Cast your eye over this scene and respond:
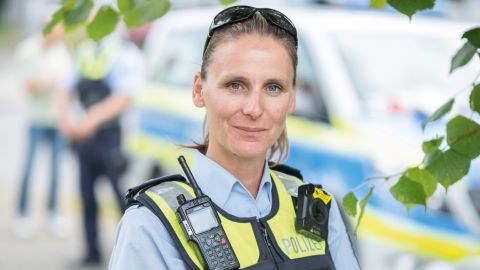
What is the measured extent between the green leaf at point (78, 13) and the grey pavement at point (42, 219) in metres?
4.79

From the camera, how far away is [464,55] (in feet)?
8.31

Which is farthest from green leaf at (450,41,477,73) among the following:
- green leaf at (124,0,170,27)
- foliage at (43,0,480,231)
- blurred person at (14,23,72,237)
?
blurred person at (14,23,72,237)

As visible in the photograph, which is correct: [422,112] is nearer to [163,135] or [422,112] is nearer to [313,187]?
[163,135]

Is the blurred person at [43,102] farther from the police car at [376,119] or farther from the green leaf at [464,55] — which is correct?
the green leaf at [464,55]

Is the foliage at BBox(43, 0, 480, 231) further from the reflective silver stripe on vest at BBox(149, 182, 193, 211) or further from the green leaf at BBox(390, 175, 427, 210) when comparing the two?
the reflective silver stripe on vest at BBox(149, 182, 193, 211)

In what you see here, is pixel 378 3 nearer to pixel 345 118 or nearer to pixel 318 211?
pixel 318 211

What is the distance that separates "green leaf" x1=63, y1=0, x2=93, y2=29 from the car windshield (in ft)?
11.4

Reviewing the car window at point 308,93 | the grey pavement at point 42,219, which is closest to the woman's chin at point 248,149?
the car window at point 308,93

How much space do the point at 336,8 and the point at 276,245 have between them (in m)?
4.71

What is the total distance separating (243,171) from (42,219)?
7.21 m

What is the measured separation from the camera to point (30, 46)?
8.06 meters

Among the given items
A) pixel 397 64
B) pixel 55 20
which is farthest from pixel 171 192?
pixel 397 64

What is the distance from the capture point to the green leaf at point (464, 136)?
93.8 inches

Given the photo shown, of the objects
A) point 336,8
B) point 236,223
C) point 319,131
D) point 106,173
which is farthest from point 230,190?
point 106,173
